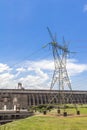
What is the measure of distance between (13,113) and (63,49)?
25.6 metres

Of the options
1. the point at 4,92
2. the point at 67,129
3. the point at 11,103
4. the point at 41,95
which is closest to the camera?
the point at 67,129

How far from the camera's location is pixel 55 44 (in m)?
79.2

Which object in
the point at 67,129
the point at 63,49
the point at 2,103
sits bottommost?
the point at 67,129

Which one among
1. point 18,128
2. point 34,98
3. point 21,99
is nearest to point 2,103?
point 21,99

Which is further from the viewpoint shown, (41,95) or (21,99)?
(41,95)

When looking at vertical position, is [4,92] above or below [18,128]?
above

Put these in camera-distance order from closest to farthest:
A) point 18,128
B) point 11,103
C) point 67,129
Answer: point 67,129, point 18,128, point 11,103

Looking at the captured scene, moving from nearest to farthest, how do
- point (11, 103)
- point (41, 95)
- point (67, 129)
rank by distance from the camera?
point (67, 129)
point (11, 103)
point (41, 95)

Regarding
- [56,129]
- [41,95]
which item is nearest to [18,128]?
[56,129]

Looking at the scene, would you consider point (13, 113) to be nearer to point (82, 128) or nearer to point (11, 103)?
point (82, 128)

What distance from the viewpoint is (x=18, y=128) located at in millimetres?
40562

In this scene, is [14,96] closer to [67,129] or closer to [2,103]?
[2,103]

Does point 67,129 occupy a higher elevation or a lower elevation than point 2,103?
lower

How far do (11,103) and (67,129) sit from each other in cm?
11409
